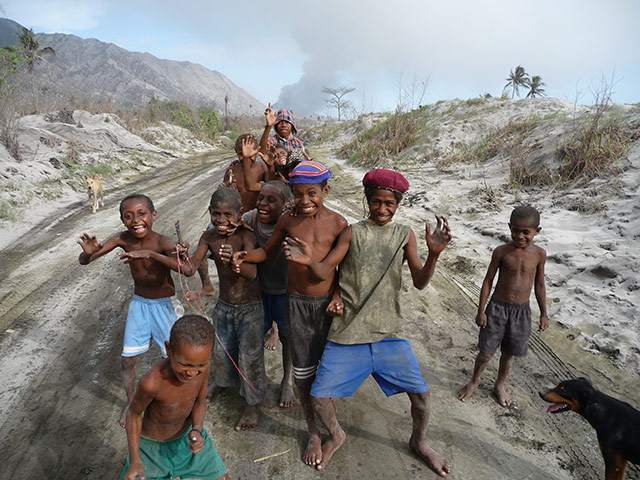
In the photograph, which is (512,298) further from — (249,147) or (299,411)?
(249,147)

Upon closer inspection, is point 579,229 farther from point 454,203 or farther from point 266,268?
point 266,268

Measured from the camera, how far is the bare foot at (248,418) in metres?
2.47

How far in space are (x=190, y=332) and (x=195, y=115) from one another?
3055 centimetres

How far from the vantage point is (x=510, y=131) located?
397 inches

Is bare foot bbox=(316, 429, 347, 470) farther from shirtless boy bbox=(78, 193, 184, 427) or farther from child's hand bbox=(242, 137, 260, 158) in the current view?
child's hand bbox=(242, 137, 260, 158)

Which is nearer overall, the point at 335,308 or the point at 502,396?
the point at 335,308

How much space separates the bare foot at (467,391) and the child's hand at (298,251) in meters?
1.82

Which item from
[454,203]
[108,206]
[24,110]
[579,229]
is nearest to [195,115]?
[24,110]

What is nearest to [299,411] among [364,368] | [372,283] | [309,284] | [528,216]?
[364,368]

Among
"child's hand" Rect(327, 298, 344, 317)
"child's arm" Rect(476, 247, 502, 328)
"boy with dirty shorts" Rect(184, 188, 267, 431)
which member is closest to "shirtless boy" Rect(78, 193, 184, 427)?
"boy with dirty shorts" Rect(184, 188, 267, 431)

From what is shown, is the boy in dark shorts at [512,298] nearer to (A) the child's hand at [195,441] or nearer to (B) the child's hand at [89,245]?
(A) the child's hand at [195,441]

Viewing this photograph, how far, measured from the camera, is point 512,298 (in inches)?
103

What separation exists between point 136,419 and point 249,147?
7.45ft

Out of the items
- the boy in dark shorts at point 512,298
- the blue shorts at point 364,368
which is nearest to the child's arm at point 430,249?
the blue shorts at point 364,368
